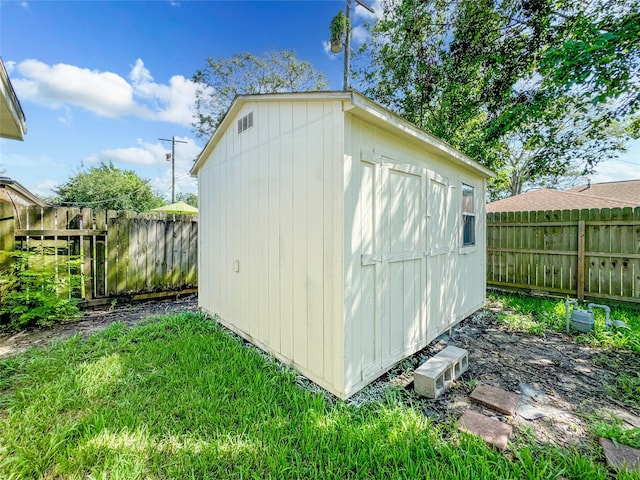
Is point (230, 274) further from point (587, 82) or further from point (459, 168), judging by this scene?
point (587, 82)

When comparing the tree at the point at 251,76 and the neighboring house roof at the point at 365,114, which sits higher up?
the tree at the point at 251,76

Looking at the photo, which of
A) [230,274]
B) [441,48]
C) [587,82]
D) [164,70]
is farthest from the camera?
[164,70]

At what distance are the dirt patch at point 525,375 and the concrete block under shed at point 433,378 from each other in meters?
0.07

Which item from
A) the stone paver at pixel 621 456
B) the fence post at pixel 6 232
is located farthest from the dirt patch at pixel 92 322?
the stone paver at pixel 621 456

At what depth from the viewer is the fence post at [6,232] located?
4012 mm

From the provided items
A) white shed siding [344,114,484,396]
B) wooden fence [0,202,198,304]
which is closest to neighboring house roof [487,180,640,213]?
white shed siding [344,114,484,396]

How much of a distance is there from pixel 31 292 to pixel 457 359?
228 inches

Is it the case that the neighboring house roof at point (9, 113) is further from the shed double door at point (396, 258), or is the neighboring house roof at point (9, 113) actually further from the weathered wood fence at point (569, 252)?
the weathered wood fence at point (569, 252)

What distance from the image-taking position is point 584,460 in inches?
68.7

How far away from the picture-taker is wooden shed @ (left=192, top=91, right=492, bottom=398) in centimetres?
240

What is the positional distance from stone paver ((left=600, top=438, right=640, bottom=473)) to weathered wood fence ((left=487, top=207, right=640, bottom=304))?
471 cm

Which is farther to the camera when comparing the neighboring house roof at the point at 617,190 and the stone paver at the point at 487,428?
the neighboring house roof at the point at 617,190

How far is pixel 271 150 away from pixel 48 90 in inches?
561

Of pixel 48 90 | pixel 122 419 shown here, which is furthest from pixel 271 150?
pixel 48 90
